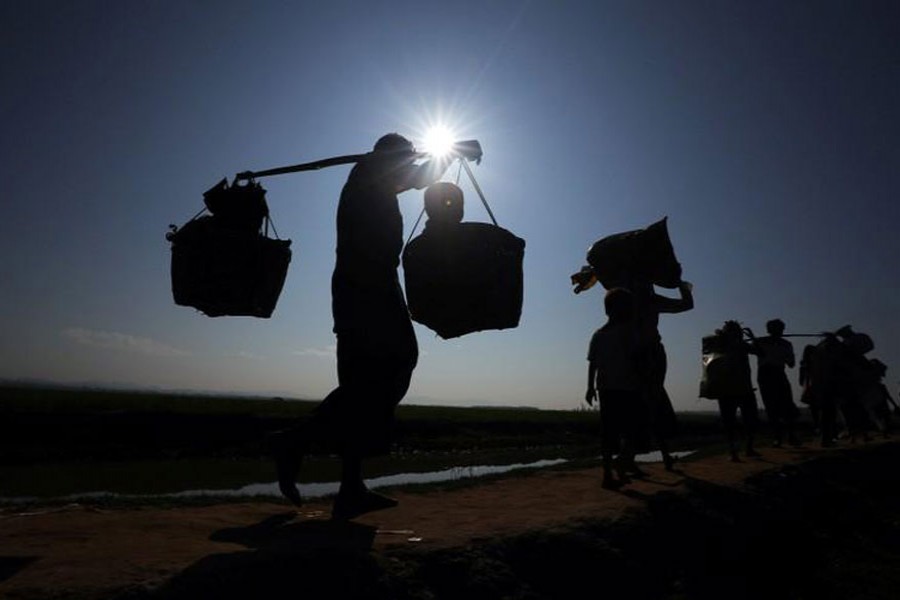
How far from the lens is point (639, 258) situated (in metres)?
5.61

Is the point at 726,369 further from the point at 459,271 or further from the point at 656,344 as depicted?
the point at 459,271

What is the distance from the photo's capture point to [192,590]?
1.72 metres

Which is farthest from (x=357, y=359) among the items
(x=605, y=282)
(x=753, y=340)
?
(x=753, y=340)

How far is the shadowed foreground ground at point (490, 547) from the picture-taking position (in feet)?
6.23

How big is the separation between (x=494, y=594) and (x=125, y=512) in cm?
255

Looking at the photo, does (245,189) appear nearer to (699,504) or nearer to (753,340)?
(699,504)

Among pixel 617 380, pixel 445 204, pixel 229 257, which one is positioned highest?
pixel 445 204

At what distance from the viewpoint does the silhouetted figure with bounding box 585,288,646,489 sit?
16.1ft

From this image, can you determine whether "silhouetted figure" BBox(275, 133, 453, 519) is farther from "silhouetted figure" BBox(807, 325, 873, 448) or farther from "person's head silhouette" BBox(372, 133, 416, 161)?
"silhouetted figure" BBox(807, 325, 873, 448)

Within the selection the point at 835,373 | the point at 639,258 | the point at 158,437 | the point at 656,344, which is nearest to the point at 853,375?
the point at 835,373

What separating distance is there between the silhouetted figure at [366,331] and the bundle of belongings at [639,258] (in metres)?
2.98

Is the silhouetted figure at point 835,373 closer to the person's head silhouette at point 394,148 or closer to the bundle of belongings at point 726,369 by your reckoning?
the bundle of belongings at point 726,369

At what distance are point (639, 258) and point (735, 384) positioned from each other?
308 centimetres

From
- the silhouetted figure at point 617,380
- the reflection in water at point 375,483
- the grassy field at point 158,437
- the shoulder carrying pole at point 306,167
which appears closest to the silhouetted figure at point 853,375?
the reflection in water at point 375,483
